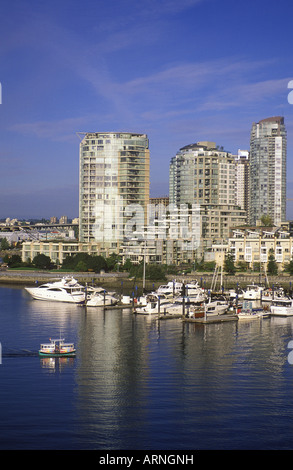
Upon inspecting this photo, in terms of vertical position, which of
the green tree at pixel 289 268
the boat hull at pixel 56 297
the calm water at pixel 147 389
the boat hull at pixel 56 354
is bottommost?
the calm water at pixel 147 389

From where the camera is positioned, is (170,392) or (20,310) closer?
(170,392)

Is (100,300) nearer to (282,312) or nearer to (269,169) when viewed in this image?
(282,312)

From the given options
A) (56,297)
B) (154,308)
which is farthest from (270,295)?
(56,297)

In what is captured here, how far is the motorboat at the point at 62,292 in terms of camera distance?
33.1m

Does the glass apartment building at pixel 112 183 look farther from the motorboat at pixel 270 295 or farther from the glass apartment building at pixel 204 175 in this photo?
the motorboat at pixel 270 295

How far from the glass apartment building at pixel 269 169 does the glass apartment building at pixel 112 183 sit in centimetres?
2927

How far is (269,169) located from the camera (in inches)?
3167

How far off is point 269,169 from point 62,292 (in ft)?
172

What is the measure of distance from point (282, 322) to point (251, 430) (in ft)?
49.4

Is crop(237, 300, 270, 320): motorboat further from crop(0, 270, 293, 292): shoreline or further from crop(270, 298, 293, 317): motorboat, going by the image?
crop(0, 270, 293, 292): shoreline

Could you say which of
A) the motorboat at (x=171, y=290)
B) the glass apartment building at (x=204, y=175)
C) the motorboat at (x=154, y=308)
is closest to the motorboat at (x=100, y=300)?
the motorboat at (x=154, y=308)

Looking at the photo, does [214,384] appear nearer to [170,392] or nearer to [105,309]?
[170,392]
